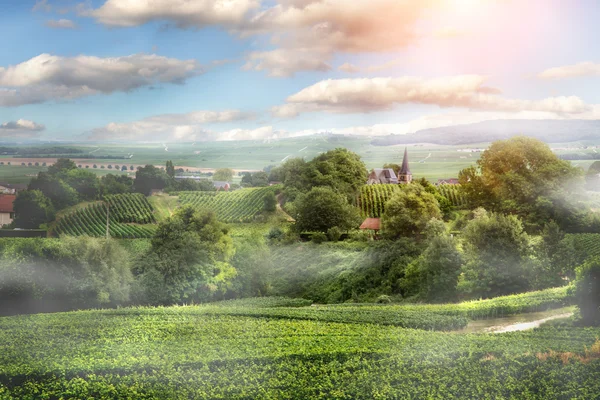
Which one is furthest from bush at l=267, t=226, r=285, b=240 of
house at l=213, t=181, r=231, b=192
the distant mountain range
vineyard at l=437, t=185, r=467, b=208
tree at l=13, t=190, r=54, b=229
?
tree at l=13, t=190, r=54, b=229

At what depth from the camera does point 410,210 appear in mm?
5969

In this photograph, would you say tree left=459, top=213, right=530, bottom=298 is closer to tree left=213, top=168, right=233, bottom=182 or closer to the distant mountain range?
the distant mountain range

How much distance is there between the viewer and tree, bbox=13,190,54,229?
5.56 meters

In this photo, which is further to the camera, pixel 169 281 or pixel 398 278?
pixel 398 278

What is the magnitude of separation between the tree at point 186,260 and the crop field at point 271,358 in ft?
0.62

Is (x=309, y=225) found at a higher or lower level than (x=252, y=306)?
higher

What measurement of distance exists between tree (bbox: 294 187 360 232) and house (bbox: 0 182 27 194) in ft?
9.39

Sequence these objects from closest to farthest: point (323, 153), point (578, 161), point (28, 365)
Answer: point (28, 365) → point (578, 161) → point (323, 153)

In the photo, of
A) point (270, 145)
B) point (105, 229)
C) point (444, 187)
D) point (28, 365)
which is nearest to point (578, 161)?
point (444, 187)

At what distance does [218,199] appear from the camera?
18.8 ft

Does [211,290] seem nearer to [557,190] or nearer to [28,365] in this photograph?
[28,365]

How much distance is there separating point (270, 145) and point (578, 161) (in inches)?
126

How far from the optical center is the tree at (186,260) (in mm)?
5523

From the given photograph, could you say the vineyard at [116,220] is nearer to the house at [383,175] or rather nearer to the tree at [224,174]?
the tree at [224,174]
